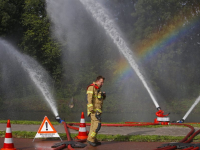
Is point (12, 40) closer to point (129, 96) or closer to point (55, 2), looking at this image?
point (55, 2)

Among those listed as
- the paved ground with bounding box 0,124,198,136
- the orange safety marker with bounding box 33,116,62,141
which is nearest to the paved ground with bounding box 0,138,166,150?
the orange safety marker with bounding box 33,116,62,141

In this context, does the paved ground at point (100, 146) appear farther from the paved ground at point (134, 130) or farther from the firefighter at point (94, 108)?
the paved ground at point (134, 130)

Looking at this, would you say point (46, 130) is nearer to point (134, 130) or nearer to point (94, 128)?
point (94, 128)

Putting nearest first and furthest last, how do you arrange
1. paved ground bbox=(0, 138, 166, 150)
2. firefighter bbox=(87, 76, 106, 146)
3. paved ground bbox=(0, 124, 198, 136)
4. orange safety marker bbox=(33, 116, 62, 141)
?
1. paved ground bbox=(0, 138, 166, 150)
2. firefighter bbox=(87, 76, 106, 146)
3. orange safety marker bbox=(33, 116, 62, 141)
4. paved ground bbox=(0, 124, 198, 136)

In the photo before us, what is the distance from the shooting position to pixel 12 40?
36.4 m

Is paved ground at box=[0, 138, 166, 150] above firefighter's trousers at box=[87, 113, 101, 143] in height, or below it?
below

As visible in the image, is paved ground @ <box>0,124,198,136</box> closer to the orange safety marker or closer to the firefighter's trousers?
the orange safety marker

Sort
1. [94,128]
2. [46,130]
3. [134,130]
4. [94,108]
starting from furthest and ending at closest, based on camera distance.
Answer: [134,130]
[46,130]
[94,108]
[94,128]

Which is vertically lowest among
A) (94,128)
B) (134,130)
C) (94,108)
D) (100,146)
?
(100,146)

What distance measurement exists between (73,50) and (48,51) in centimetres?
440

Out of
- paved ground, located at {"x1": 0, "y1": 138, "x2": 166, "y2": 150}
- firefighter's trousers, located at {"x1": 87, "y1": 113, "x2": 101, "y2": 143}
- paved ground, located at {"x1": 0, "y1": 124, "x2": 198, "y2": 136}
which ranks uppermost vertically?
paved ground, located at {"x1": 0, "y1": 124, "x2": 198, "y2": 136}

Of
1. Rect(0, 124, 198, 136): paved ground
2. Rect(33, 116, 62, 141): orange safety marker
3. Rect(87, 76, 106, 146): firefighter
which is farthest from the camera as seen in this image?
Rect(0, 124, 198, 136): paved ground

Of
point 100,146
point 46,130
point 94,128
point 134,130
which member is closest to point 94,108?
point 94,128

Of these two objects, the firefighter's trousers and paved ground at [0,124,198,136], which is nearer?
the firefighter's trousers
